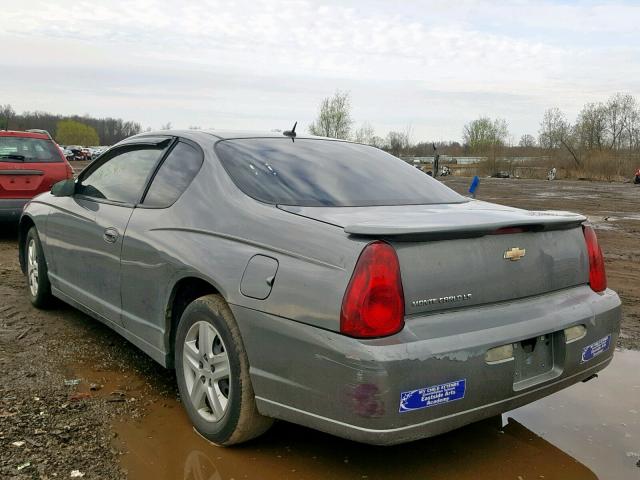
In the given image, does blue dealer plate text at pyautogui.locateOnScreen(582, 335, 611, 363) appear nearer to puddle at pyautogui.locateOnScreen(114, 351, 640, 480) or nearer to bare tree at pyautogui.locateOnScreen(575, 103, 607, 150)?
puddle at pyautogui.locateOnScreen(114, 351, 640, 480)

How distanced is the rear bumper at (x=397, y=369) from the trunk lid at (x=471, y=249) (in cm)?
8

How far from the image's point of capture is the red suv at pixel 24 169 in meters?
8.23

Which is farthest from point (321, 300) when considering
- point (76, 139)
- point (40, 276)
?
point (76, 139)

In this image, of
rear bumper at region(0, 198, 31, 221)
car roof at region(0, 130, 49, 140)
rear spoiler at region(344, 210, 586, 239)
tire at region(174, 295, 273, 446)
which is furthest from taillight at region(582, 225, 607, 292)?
car roof at region(0, 130, 49, 140)

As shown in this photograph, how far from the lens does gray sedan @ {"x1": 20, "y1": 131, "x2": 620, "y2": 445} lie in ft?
7.47

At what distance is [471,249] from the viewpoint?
2.50 meters

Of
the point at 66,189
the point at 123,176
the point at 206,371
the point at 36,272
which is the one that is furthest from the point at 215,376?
the point at 36,272

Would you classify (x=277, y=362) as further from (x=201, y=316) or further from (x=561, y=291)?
(x=561, y=291)

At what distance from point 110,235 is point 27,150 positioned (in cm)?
588

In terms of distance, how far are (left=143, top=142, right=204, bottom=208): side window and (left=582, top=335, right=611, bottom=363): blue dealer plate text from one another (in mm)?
2198

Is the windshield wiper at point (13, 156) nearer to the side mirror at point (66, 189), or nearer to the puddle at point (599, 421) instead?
the side mirror at point (66, 189)

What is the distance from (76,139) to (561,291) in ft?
483

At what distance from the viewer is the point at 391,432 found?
2244mm

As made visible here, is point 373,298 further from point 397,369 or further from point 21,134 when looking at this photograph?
point 21,134
